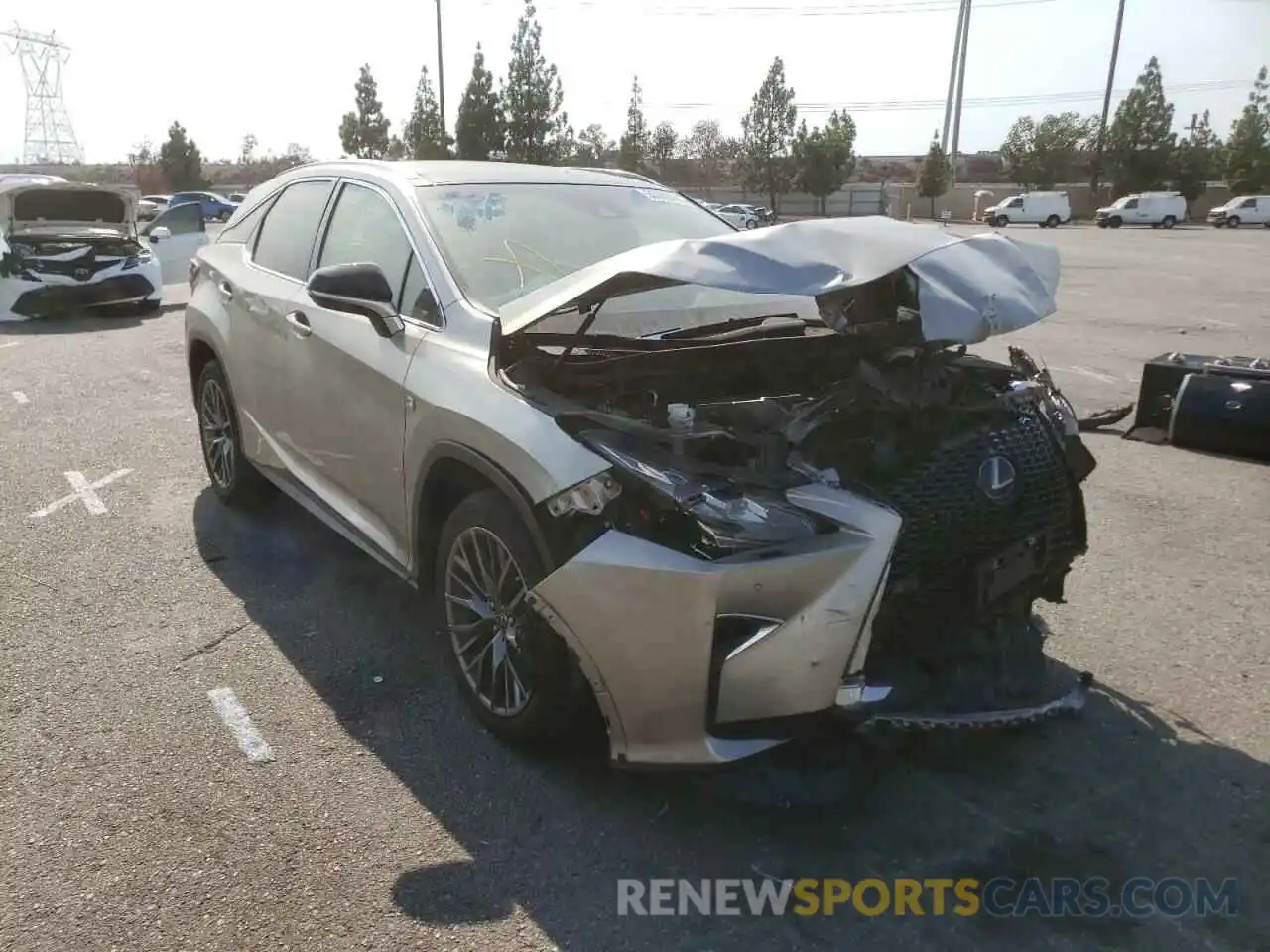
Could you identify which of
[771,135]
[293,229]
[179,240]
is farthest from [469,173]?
[771,135]

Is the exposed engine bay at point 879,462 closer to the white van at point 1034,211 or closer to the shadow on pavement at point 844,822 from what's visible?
the shadow on pavement at point 844,822

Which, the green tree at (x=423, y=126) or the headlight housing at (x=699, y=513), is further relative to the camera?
the green tree at (x=423, y=126)

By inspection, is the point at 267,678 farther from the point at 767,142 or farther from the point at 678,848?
the point at 767,142

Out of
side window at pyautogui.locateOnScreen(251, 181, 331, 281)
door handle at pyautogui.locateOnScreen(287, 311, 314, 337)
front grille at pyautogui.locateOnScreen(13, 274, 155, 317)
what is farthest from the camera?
front grille at pyautogui.locateOnScreen(13, 274, 155, 317)

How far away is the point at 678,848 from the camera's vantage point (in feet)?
9.40

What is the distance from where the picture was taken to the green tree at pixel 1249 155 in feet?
203

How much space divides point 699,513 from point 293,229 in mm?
3146

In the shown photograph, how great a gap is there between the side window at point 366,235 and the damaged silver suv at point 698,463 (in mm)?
22

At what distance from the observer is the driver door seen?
15.9 m

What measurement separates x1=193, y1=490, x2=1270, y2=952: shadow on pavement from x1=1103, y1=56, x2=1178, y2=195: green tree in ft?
230

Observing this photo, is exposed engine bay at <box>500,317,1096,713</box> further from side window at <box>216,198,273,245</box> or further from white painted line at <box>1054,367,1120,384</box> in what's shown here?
Answer: white painted line at <box>1054,367,1120,384</box>

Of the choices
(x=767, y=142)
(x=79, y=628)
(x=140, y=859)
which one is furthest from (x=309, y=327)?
(x=767, y=142)

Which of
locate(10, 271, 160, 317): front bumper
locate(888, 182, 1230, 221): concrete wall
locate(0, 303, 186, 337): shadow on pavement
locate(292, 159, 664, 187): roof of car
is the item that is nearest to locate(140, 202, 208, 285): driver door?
locate(0, 303, 186, 337): shadow on pavement

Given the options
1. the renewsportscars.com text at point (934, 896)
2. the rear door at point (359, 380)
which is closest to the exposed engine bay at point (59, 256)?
the rear door at point (359, 380)
